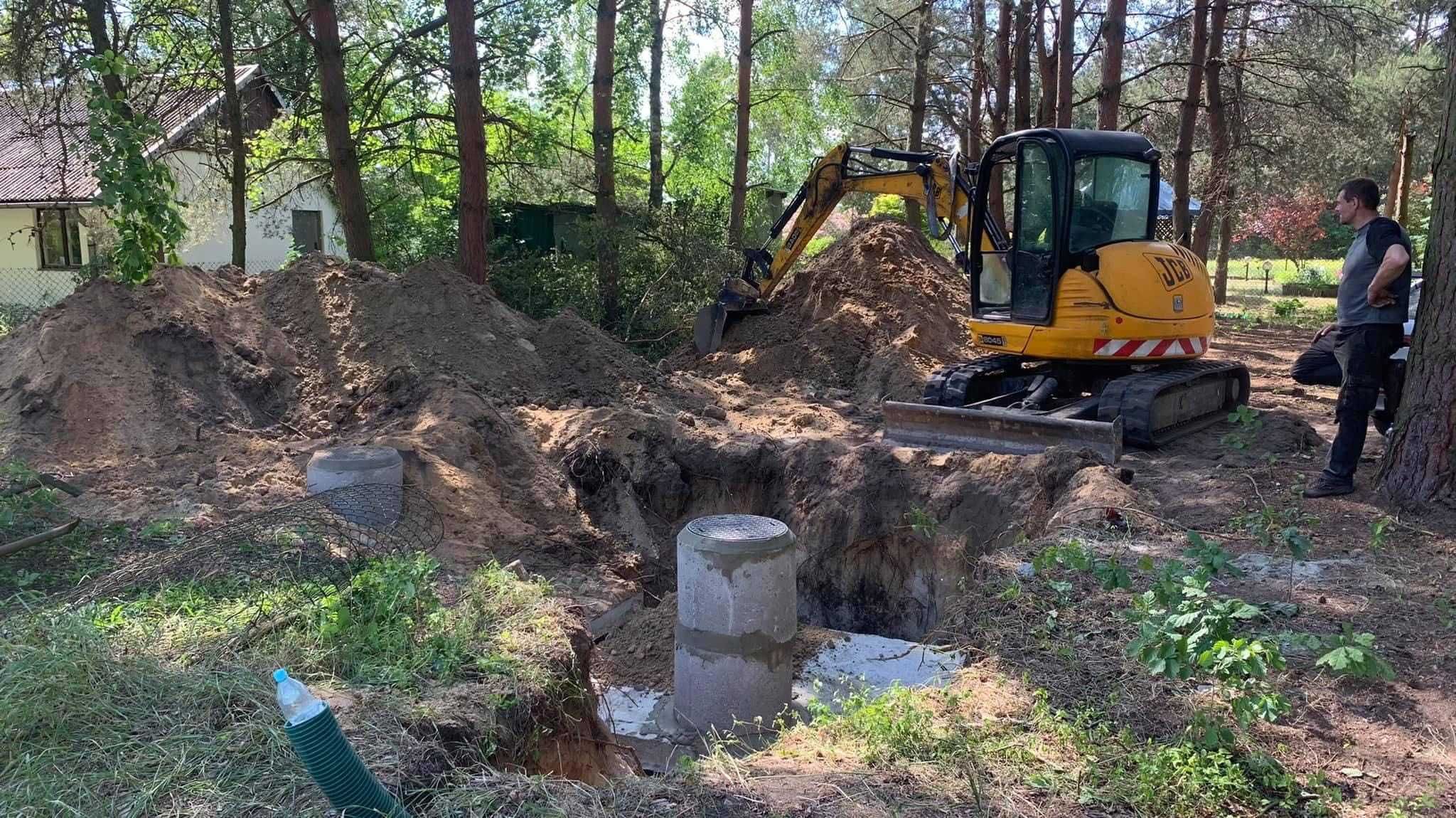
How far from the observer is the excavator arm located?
33.1 ft

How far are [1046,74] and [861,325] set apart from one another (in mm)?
7256

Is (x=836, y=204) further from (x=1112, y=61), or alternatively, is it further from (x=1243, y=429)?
(x=1243, y=429)

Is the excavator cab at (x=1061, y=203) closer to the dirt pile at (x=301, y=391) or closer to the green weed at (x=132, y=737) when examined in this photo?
the dirt pile at (x=301, y=391)

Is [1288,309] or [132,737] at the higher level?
[1288,309]

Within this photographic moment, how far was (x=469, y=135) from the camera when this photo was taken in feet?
37.3

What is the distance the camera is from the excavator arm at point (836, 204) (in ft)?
33.1

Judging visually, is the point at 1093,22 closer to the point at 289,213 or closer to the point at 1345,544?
the point at 1345,544

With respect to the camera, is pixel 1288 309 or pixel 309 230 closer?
pixel 1288 309

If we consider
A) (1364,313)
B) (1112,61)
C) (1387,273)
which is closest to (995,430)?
(1364,313)

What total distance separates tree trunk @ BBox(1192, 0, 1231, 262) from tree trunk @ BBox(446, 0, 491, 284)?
1140 centimetres

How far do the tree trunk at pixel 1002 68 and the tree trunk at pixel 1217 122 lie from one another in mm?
3384

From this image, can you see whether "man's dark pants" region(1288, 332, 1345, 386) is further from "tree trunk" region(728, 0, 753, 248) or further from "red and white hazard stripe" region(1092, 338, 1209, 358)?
"tree trunk" region(728, 0, 753, 248)

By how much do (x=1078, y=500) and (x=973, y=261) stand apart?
3.42 metres

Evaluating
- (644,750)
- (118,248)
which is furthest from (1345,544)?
(118,248)
